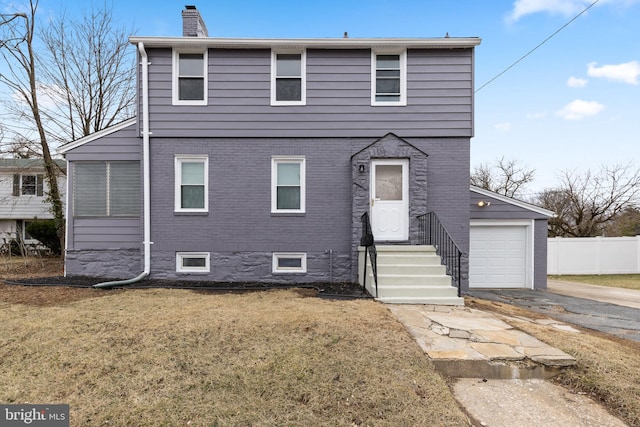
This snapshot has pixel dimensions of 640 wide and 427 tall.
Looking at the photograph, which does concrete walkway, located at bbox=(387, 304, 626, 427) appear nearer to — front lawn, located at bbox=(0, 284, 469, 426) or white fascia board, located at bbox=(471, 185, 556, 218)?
front lawn, located at bbox=(0, 284, 469, 426)

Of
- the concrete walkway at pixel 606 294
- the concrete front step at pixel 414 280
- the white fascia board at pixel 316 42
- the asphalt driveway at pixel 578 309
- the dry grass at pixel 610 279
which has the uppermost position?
the white fascia board at pixel 316 42

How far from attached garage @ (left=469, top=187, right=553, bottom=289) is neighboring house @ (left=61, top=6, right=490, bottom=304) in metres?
1.65

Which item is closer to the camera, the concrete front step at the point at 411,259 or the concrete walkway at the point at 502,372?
the concrete walkway at the point at 502,372

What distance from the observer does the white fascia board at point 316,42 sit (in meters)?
7.39

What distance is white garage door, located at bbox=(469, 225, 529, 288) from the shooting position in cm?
877

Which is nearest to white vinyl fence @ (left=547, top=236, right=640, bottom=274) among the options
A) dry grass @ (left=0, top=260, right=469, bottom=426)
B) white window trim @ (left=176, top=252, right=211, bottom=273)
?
dry grass @ (left=0, top=260, right=469, bottom=426)

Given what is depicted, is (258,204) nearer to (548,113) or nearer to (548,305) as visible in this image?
(548,305)

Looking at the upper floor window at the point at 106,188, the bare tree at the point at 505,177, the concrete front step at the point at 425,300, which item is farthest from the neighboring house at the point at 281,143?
the bare tree at the point at 505,177

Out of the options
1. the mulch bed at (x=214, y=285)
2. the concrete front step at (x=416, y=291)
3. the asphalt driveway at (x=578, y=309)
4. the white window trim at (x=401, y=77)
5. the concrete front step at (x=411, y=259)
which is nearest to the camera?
the asphalt driveway at (x=578, y=309)

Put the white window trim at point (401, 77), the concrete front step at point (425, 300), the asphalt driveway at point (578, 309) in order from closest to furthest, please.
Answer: the asphalt driveway at point (578, 309)
the concrete front step at point (425, 300)
the white window trim at point (401, 77)

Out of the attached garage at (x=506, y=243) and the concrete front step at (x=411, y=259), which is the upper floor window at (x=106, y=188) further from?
the attached garage at (x=506, y=243)

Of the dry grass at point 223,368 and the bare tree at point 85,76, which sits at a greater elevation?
the bare tree at point 85,76

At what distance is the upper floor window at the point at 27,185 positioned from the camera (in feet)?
57.2

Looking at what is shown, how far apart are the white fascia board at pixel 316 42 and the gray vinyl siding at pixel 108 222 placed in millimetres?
2160
